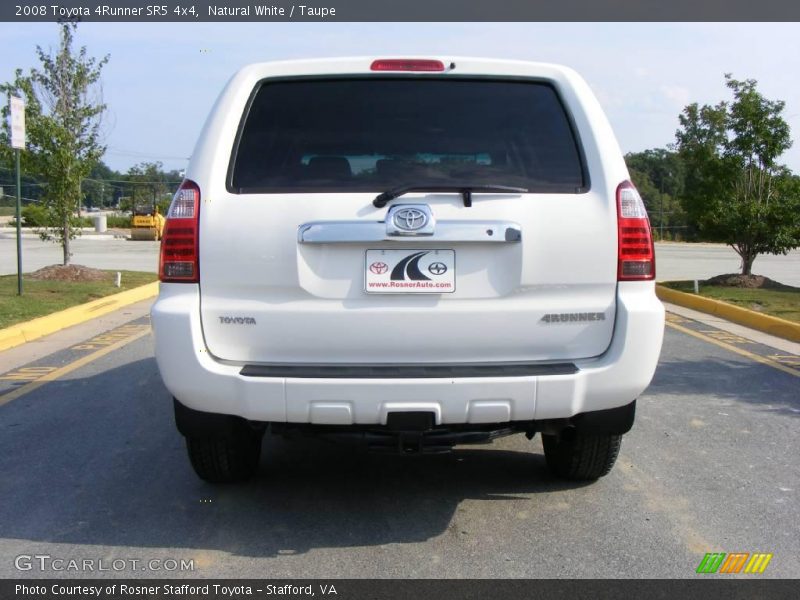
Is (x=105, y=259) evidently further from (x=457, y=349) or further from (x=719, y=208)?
(x=457, y=349)

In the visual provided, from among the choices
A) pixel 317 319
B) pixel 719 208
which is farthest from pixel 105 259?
pixel 317 319

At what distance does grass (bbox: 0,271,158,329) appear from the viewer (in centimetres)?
1032

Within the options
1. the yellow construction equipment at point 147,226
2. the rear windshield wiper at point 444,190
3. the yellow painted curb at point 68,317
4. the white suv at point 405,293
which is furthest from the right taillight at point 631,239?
the yellow construction equipment at point 147,226

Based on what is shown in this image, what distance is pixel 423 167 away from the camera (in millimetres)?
3693

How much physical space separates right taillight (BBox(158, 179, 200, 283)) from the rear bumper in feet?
0.17

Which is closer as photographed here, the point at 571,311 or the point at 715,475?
the point at 571,311

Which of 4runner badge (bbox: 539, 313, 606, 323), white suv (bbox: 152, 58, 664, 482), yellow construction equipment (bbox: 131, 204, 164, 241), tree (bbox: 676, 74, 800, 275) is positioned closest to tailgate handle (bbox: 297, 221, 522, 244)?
white suv (bbox: 152, 58, 664, 482)

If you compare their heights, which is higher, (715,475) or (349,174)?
(349,174)

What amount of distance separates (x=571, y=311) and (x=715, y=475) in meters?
1.71

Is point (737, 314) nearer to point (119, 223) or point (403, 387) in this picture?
point (403, 387)

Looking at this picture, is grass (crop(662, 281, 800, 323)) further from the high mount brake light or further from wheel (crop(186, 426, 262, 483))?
wheel (crop(186, 426, 262, 483))

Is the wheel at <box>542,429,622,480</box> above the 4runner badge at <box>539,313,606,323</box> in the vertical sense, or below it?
below

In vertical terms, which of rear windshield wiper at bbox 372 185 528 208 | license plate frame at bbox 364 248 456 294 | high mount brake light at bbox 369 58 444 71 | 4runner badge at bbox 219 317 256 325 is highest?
high mount brake light at bbox 369 58 444 71
